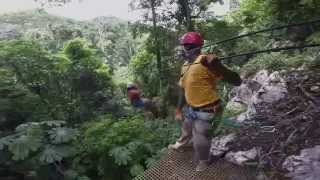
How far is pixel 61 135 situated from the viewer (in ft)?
19.0

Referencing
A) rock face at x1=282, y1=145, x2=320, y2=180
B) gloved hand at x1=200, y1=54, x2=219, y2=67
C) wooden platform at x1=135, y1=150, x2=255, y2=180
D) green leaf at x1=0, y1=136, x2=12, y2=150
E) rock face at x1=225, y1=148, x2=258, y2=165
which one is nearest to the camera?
gloved hand at x1=200, y1=54, x2=219, y2=67

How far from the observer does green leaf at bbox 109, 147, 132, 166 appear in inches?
219

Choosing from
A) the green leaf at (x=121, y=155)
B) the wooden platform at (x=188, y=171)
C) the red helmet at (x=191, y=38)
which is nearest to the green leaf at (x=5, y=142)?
the green leaf at (x=121, y=155)

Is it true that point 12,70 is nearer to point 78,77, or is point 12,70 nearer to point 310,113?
point 78,77

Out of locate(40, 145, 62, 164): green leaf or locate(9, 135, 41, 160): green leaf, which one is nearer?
locate(9, 135, 41, 160): green leaf

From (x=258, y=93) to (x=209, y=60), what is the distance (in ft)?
6.37

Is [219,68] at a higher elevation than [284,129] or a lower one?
higher

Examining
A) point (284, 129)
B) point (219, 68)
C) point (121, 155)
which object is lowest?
point (121, 155)

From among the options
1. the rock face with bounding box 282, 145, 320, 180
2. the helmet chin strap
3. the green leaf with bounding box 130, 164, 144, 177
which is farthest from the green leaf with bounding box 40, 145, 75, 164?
the rock face with bounding box 282, 145, 320, 180

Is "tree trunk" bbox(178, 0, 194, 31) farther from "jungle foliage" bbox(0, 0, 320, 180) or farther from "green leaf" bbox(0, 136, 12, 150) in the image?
"green leaf" bbox(0, 136, 12, 150)

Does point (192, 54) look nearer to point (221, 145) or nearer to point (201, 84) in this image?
point (201, 84)

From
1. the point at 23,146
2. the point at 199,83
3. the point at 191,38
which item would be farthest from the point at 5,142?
the point at 191,38

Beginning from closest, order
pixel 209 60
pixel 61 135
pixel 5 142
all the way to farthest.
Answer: pixel 209 60 < pixel 5 142 < pixel 61 135

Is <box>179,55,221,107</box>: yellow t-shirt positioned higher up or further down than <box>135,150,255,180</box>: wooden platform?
higher up
